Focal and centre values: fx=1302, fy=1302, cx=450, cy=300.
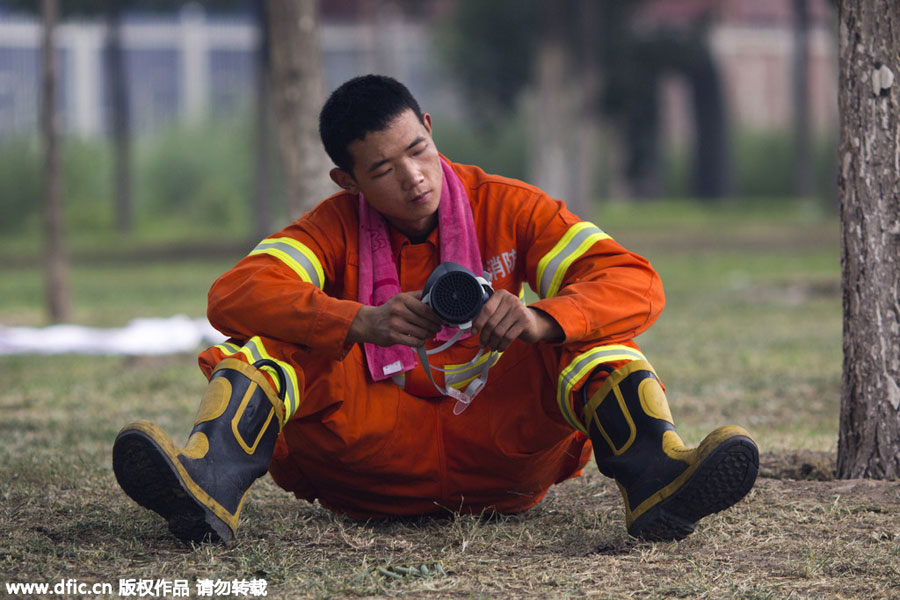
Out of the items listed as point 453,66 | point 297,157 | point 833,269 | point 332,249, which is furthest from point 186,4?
point 332,249

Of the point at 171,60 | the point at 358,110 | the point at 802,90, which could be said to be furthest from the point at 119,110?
the point at 358,110

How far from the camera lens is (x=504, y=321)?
3.03 metres

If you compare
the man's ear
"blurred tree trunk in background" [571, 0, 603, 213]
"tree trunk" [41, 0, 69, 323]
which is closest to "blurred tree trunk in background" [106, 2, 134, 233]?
"blurred tree trunk in background" [571, 0, 603, 213]

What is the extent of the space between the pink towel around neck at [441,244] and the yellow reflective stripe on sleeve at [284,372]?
0.33 meters

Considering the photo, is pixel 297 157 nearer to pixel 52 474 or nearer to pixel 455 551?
pixel 52 474

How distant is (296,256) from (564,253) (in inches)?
27.3

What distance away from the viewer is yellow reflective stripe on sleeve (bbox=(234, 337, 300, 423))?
3.14 meters

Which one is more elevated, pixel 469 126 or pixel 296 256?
pixel 296 256

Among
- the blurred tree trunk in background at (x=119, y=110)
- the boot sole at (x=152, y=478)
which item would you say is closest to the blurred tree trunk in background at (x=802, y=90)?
the blurred tree trunk in background at (x=119, y=110)

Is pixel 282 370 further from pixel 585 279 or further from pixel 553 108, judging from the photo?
pixel 553 108

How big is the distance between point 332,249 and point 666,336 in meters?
6.02

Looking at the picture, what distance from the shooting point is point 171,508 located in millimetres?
3023

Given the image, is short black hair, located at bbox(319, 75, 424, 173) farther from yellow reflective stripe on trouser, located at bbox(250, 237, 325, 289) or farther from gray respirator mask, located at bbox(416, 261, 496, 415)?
gray respirator mask, located at bbox(416, 261, 496, 415)

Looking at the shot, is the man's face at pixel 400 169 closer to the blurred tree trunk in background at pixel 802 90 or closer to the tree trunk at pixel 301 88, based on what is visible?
the tree trunk at pixel 301 88
